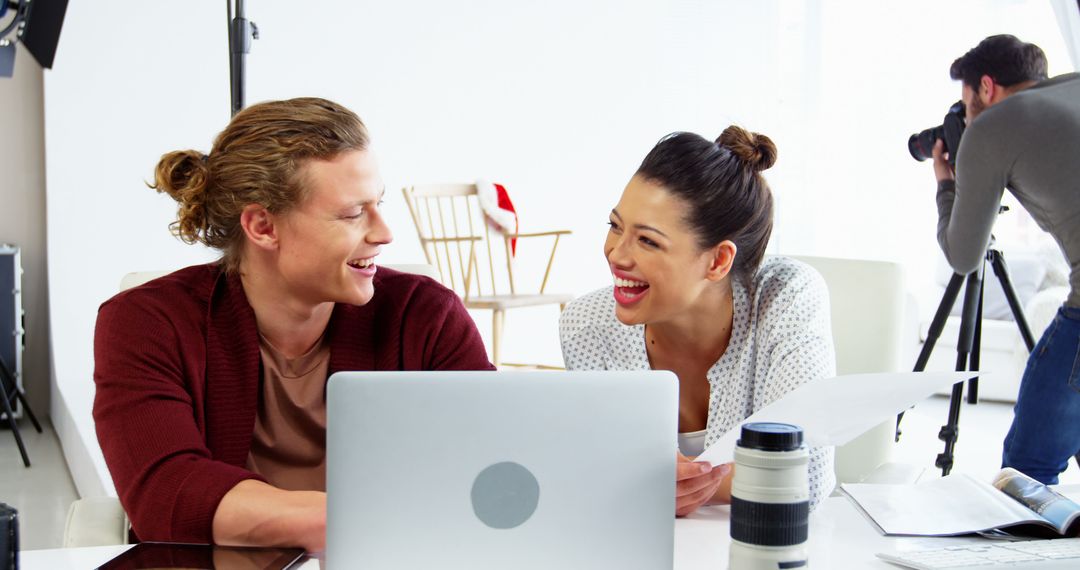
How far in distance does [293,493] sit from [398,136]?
379cm

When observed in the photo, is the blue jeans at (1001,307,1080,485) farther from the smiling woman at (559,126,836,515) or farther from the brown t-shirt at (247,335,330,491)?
the brown t-shirt at (247,335,330,491)

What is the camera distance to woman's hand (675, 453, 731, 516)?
1.00m

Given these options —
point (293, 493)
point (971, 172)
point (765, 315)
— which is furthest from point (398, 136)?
point (293, 493)

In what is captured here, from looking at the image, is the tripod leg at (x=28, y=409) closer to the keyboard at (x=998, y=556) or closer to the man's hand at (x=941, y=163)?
the man's hand at (x=941, y=163)

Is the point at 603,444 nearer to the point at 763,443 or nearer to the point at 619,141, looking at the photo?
the point at 763,443

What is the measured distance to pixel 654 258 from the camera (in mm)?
1477

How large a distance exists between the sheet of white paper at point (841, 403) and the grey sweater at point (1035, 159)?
112 centimetres

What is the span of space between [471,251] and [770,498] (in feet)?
11.3

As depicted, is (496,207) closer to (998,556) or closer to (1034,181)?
(1034,181)

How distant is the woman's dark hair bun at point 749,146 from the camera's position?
4.98 ft

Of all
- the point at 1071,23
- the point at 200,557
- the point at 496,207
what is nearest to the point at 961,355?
the point at 1071,23

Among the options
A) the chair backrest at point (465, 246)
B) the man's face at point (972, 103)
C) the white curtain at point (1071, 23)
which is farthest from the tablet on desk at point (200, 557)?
the chair backrest at point (465, 246)

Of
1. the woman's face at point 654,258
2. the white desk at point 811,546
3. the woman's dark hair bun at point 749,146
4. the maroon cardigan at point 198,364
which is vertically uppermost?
the woman's dark hair bun at point 749,146

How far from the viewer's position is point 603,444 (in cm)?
75
